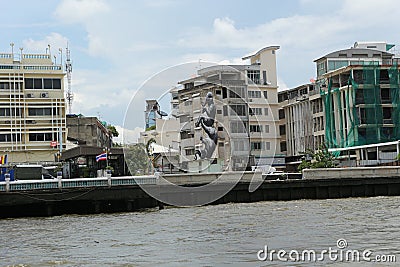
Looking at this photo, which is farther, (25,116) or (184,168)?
(25,116)

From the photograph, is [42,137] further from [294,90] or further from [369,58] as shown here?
[369,58]

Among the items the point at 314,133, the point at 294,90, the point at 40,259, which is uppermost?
the point at 294,90

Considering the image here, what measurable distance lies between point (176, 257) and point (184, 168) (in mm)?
27661

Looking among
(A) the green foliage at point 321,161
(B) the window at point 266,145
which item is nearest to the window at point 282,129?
(B) the window at point 266,145

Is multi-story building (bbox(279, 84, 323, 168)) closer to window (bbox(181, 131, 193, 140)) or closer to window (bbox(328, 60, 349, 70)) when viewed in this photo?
window (bbox(328, 60, 349, 70))

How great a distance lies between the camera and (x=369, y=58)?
78.4 metres

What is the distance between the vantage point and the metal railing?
118 feet

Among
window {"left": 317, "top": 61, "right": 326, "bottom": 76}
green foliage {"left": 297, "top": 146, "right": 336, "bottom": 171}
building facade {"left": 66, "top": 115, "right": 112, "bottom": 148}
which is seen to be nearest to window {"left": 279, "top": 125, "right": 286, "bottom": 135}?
window {"left": 317, "top": 61, "right": 326, "bottom": 76}

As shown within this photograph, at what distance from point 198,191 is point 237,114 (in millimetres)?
35931

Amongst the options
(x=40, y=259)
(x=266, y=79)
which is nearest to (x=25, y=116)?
(x=266, y=79)

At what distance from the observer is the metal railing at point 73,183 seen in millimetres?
36094

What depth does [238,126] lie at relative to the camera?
74.0 m

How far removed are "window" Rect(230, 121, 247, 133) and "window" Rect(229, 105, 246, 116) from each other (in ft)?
4.92

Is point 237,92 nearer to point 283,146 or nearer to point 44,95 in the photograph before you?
point 283,146
